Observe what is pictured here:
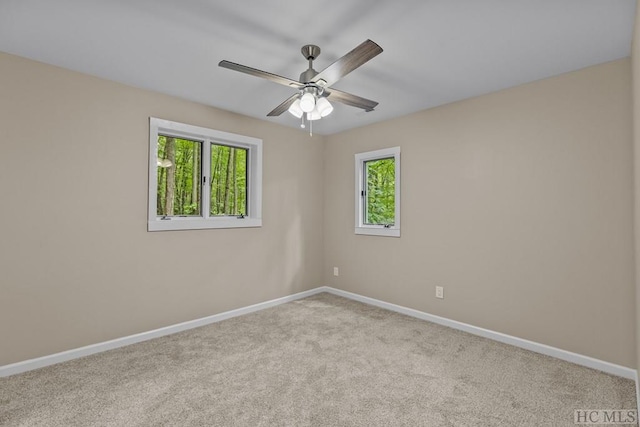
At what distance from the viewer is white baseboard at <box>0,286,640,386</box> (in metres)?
2.29

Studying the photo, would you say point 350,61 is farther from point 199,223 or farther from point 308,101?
point 199,223

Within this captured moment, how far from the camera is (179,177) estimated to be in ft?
11.0

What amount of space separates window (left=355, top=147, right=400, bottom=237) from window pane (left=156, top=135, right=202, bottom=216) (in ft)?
6.76

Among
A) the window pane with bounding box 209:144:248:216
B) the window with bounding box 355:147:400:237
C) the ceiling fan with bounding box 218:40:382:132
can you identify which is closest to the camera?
the ceiling fan with bounding box 218:40:382:132

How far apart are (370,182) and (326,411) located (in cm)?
296

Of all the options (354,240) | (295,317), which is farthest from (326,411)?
(354,240)

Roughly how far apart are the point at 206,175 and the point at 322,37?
204 centimetres

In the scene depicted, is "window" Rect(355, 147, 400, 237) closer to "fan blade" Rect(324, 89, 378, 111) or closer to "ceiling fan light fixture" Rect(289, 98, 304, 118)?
"fan blade" Rect(324, 89, 378, 111)

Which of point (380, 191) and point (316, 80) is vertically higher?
point (316, 80)

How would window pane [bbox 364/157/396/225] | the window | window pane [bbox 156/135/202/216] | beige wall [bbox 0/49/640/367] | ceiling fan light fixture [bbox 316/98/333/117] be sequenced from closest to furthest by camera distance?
ceiling fan light fixture [bbox 316/98/333/117] → beige wall [bbox 0/49/640/367] → window pane [bbox 156/135/202/216] → the window → window pane [bbox 364/157/396/225]

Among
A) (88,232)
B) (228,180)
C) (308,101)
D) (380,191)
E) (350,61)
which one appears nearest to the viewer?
(350,61)

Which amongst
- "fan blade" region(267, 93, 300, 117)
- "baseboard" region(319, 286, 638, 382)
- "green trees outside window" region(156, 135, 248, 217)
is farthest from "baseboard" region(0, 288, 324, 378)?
"fan blade" region(267, 93, 300, 117)

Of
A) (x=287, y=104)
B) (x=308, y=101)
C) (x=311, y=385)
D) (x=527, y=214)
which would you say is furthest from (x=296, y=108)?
(x=527, y=214)

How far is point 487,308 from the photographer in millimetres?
2998
